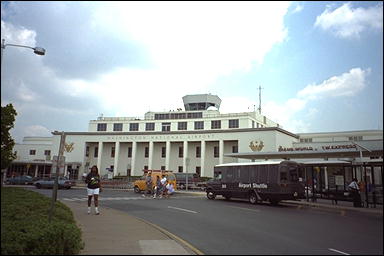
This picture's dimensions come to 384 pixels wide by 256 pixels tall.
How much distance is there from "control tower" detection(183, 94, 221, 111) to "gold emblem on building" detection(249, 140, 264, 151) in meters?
19.0

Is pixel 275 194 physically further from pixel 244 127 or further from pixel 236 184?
pixel 244 127

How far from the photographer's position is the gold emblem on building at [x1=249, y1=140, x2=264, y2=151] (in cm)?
5153

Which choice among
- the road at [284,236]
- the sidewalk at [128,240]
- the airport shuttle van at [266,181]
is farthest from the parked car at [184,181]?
the sidewalk at [128,240]

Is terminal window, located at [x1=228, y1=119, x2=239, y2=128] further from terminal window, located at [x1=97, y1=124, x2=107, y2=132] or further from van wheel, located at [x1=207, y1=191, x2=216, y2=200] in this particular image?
van wheel, located at [x1=207, y1=191, x2=216, y2=200]

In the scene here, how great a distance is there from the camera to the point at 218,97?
235ft

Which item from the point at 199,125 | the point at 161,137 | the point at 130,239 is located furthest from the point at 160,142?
the point at 130,239

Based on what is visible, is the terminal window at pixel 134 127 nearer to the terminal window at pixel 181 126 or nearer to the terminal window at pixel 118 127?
the terminal window at pixel 118 127

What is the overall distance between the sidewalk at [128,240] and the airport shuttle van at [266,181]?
11.0 metres

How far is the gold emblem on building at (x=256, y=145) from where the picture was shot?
51534 millimetres

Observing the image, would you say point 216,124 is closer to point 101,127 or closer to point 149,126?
point 149,126

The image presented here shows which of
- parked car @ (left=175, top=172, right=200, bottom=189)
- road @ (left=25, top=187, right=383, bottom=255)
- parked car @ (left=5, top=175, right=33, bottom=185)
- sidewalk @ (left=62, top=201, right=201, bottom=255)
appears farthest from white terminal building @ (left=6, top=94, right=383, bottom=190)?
sidewalk @ (left=62, top=201, right=201, bottom=255)

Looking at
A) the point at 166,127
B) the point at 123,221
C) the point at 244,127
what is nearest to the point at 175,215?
the point at 123,221

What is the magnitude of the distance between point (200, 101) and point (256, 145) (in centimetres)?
2089

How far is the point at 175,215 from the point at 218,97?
5831 cm
